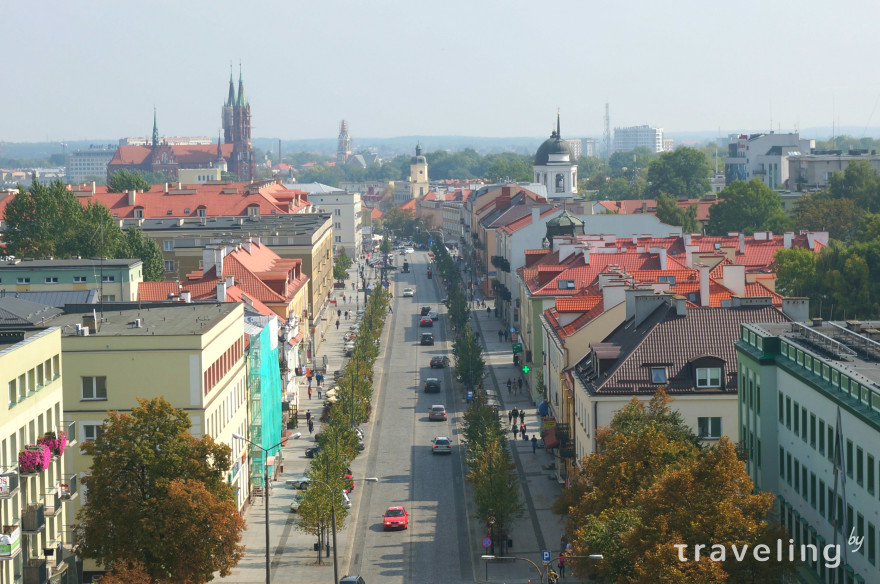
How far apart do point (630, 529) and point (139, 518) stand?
13.9 m

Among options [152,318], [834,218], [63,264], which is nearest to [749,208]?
[834,218]

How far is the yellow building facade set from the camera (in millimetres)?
39250

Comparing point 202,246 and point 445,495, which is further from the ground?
point 202,246

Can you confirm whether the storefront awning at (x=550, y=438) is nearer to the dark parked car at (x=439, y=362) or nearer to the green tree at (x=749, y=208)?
the dark parked car at (x=439, y=362)

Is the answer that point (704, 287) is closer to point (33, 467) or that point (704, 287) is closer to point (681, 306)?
point (681, 306)

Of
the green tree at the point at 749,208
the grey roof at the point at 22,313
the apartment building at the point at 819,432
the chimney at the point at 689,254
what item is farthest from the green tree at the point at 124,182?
the apartment building at the point at 819,432

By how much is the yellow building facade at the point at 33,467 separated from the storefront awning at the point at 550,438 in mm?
26807

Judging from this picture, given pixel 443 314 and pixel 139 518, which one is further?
pixel 443 314

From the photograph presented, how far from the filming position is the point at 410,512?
6100 cm

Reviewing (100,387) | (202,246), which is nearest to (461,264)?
(202,246)

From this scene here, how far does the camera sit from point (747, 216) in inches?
6260

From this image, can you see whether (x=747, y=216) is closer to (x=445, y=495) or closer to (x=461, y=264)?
(x=461, y=264)

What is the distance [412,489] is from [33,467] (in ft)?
89.3

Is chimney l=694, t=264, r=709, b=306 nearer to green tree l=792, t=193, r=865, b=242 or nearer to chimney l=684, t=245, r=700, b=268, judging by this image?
chimney l=684, t=245, r=700, b=268
